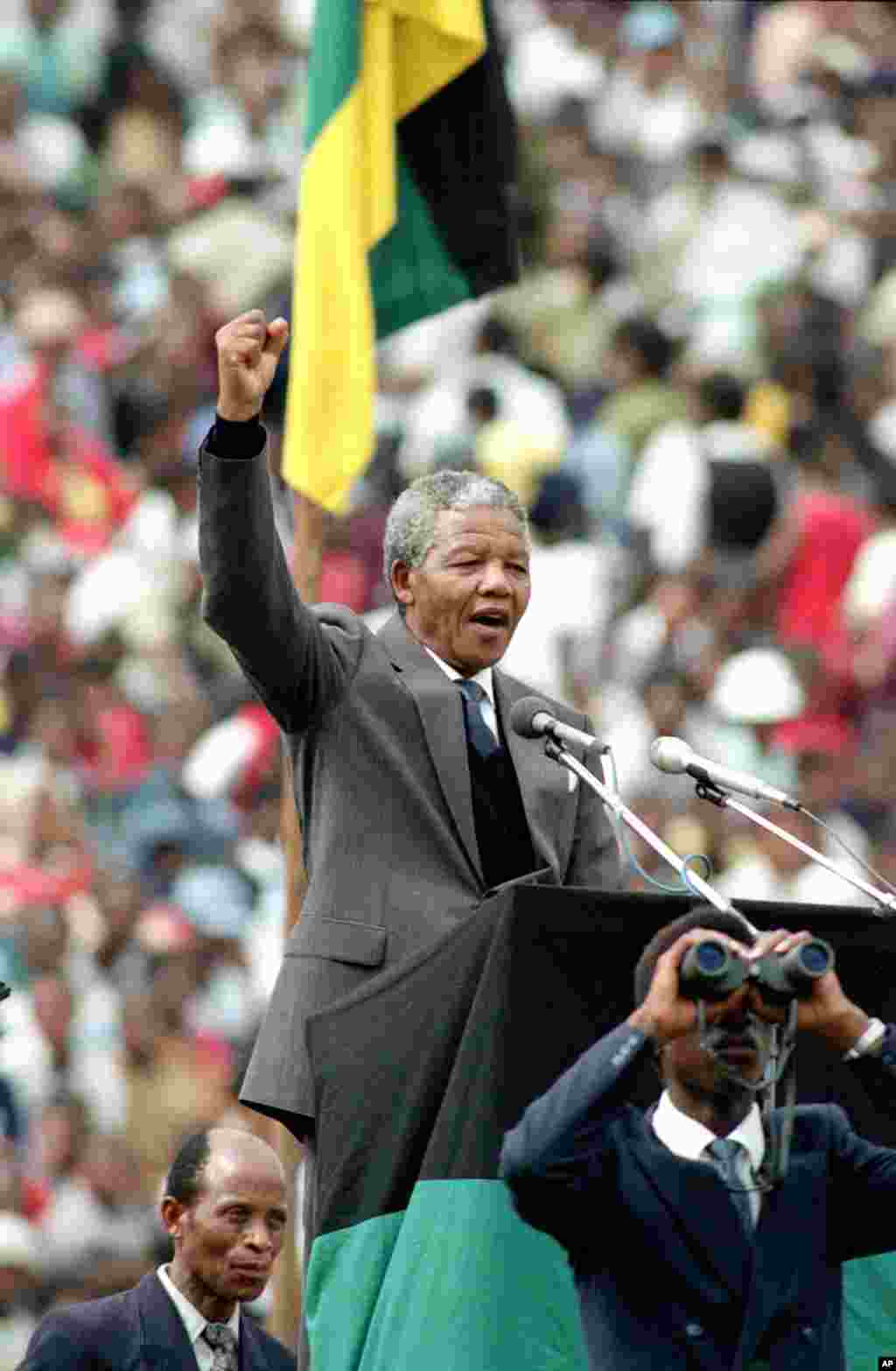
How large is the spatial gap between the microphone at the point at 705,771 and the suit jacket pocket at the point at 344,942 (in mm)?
554

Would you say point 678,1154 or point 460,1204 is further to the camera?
point 460,1204

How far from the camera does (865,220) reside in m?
12.5

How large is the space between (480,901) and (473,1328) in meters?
0.87

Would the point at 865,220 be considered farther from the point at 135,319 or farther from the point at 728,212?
the point at 135,319

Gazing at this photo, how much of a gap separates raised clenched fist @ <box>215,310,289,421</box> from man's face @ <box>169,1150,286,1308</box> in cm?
167

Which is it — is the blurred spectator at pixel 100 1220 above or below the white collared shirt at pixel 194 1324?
above

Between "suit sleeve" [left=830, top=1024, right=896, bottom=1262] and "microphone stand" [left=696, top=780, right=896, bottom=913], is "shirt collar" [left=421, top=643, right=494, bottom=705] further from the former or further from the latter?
"suit sleeve" [left=830, top=1024, right=896, bottom=1262]

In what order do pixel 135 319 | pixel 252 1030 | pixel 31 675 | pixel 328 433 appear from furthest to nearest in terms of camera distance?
pixel 135 319 → pixel 31 675 → pixel 252 1030 → pixel 328 433

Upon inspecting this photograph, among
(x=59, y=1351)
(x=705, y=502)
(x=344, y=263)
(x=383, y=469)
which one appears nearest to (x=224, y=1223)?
(x=59, y=1351)

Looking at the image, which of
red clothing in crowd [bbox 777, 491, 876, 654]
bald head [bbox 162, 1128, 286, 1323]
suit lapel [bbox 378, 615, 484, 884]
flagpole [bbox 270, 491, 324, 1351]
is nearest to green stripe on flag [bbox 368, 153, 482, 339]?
flagpole [bbox 270, 491, 324, 1351]

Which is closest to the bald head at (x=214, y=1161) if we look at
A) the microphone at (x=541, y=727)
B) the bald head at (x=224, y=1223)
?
the bald head at (x=224, y=1223)

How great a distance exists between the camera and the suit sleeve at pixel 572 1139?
3.94m

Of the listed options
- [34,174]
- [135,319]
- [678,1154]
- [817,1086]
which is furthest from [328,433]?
[34,174]

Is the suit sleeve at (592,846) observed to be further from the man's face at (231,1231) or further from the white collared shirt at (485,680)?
the man's face at (231,1231)
